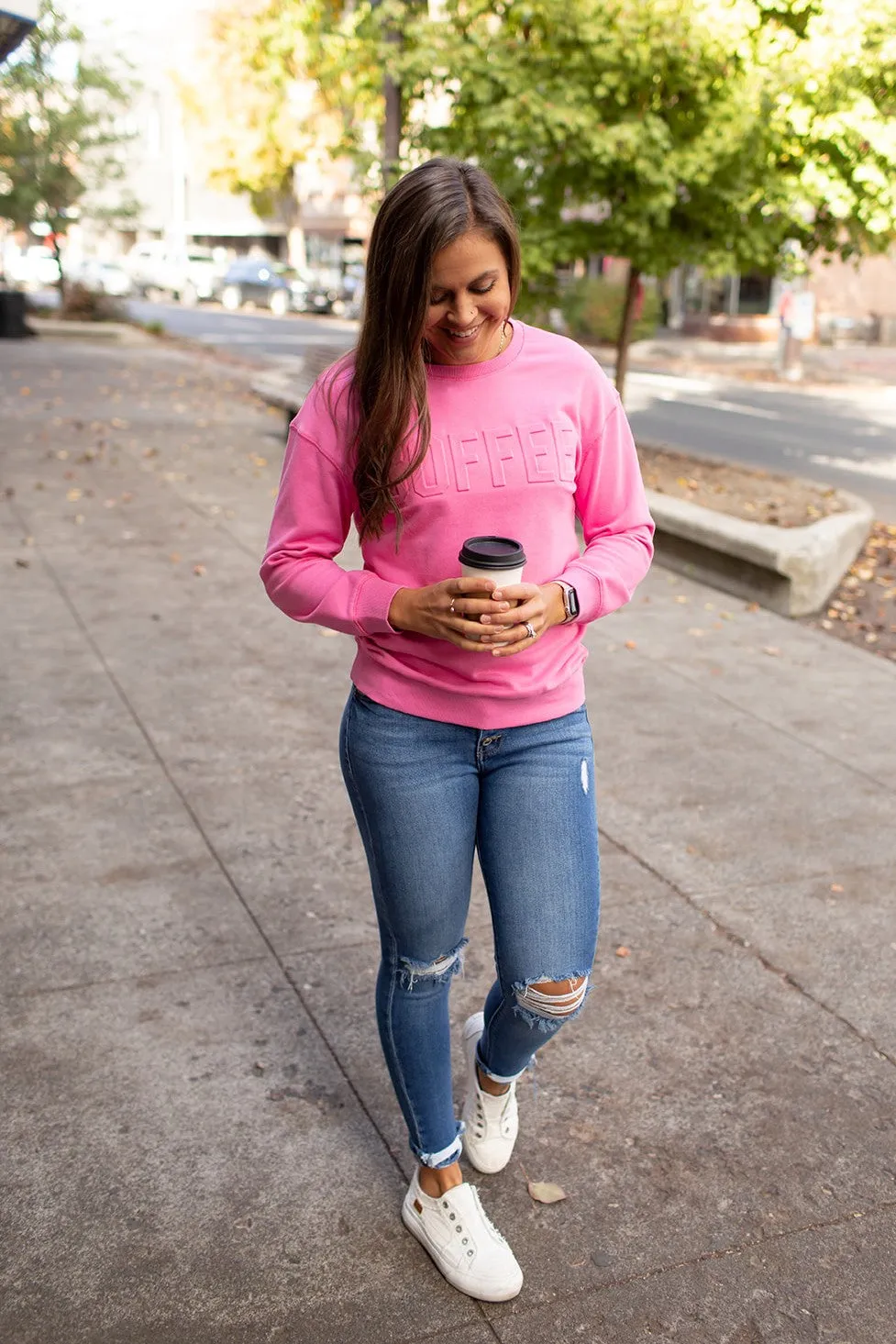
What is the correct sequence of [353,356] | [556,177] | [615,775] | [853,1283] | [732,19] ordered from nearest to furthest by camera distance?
[353,356]
[853,1283]
[615,775]
[732,19]
[556,177]

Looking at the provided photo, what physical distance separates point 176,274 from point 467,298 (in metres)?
50.1

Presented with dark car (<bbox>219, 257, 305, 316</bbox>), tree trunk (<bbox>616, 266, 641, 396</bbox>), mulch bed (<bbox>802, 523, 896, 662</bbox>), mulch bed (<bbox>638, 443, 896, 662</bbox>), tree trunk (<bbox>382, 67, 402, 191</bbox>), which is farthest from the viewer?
dark car (<bbox>219, 257, 305, 316</bbox>)

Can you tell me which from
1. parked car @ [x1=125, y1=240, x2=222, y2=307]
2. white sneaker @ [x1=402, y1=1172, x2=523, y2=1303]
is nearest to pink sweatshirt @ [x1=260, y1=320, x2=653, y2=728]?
white sneaker @ [x1=402, y1=1172, x2=523, y2=1303]

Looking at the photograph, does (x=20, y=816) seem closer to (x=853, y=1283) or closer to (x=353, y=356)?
(x=353, y=356)

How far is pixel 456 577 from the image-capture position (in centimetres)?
A: 233

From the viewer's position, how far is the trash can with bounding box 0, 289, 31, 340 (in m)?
23.0

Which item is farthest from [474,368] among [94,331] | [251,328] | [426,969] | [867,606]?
[251,328]

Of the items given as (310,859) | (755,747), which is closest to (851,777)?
(755,747)

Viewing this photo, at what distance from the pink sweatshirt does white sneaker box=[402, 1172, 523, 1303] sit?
0.94 meters

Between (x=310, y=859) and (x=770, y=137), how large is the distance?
23.5 feet

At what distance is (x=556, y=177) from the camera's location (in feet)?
34.2

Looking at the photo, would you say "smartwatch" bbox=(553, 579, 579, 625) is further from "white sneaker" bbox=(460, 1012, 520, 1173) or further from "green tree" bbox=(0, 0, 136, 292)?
"green tree" bbox=(0, 0, 136, 292)

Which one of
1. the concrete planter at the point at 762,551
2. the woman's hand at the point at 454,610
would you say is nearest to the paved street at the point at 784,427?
the concrete planter at the point at 762,551

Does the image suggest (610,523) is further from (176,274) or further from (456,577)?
(176,274)
